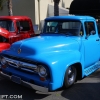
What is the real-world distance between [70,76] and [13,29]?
3.45 metres

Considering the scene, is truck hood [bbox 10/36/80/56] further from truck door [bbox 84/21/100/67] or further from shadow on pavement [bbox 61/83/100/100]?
shadow on pavement [bbox 61/83/100/100]

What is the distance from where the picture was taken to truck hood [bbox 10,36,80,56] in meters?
4.50

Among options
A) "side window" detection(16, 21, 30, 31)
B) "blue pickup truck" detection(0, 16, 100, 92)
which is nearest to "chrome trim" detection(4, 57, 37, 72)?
"blue pickup truck" detection(0, 16, 100, 92)

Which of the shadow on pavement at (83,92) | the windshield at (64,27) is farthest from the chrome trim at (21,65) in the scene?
the windshield at (64,27)

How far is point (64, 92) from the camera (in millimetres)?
4820

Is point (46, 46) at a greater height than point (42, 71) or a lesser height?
greater

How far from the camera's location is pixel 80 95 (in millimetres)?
4672

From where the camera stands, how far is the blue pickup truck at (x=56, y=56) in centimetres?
413

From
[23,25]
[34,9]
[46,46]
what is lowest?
[46,46]

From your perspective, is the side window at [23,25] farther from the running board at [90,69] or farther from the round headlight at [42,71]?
the round headlight at [42,71]

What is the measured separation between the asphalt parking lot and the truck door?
24.4 inches

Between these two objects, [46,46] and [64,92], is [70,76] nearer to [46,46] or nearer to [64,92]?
[64,92]

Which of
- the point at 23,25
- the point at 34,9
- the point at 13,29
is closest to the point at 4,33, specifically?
the point at 13,29

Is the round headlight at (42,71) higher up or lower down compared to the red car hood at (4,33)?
lower down
